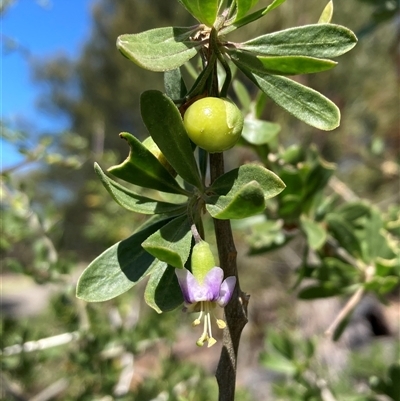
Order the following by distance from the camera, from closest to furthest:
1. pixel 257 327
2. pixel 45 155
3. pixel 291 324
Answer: pixel 45 155 < pixel 291 324 < pixel 257 327

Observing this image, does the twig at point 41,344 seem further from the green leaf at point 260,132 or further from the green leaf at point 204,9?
the green leaf at point 204,9

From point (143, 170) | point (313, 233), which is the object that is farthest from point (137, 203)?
point (313, 233)

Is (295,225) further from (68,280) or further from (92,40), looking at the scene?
(92,40)

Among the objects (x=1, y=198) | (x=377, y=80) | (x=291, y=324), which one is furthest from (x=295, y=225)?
(x=377, y=80)

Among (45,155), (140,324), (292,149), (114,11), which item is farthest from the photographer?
(114,11)

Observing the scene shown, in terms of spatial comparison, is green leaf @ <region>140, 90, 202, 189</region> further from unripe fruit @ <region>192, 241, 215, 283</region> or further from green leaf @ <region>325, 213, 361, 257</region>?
green leaf @ <region>325, 213, 361, 257</region>

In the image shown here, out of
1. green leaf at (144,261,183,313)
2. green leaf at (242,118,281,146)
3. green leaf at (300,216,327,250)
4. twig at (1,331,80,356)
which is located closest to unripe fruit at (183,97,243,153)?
green leaf at (144,261,183,313)

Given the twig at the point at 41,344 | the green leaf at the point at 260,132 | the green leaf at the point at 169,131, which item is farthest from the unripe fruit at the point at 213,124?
the twig at the point at 41,344
